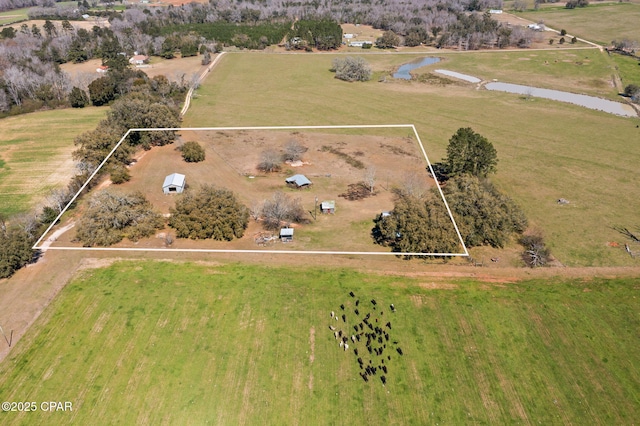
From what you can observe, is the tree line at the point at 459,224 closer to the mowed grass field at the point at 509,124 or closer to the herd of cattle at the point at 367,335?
the mowed grass field at the point at 509,124

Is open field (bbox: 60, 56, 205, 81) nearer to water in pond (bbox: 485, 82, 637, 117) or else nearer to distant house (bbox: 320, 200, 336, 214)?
distant house (bbox: 320, 200, 336, 214)

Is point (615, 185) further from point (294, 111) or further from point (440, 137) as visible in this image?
point (294, 111)

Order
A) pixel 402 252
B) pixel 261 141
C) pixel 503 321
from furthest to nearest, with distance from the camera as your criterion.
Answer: pixel 261 141
pixel 402 252
pixel 503 321

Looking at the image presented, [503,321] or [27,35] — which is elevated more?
[27,35]

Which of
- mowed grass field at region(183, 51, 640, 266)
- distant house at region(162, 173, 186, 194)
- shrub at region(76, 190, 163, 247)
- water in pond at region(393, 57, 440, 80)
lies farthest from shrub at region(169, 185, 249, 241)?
water in pond at region(393, 57, 440, 80)

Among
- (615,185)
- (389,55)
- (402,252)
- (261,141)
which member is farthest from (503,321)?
(389,55)

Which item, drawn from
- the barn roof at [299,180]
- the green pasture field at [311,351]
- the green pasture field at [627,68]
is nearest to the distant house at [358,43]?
the green pasture field at [627,68]

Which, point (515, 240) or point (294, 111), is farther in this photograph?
point (294, 111)
